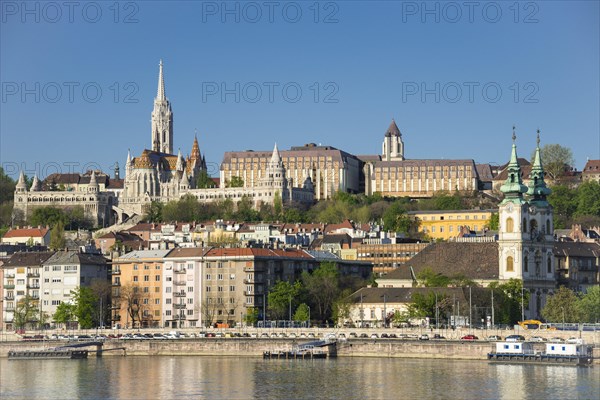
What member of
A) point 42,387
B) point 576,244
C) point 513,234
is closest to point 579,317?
point 513,234

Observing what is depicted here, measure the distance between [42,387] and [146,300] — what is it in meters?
40.2

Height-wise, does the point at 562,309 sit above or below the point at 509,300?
below

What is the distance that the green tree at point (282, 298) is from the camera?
116 meters

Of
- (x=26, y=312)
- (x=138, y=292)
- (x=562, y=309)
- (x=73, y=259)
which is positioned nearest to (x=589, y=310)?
(x=562, y=309)

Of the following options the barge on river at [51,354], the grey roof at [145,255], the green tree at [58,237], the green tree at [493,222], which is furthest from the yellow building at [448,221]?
the barge on river at [51,354]

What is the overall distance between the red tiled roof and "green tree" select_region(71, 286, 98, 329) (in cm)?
6245

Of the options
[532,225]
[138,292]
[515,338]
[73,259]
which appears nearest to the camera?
[515,338]

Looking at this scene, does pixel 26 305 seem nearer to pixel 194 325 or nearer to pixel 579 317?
pixel 194 325

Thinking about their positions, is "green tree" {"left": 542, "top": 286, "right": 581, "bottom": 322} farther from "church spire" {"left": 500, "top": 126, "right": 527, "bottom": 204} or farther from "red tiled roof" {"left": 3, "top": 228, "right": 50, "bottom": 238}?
"red tiled roof" {"left": 3, "top": 228, "right": 50, "bottom": 238}

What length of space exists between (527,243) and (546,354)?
24369 millimetres

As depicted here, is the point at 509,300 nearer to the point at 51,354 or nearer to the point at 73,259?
the point at 51,354

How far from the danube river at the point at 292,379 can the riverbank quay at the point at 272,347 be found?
1.39 metres

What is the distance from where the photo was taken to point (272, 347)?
3949 inches

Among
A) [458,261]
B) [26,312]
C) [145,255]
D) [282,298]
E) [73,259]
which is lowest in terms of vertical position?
[26,312]
